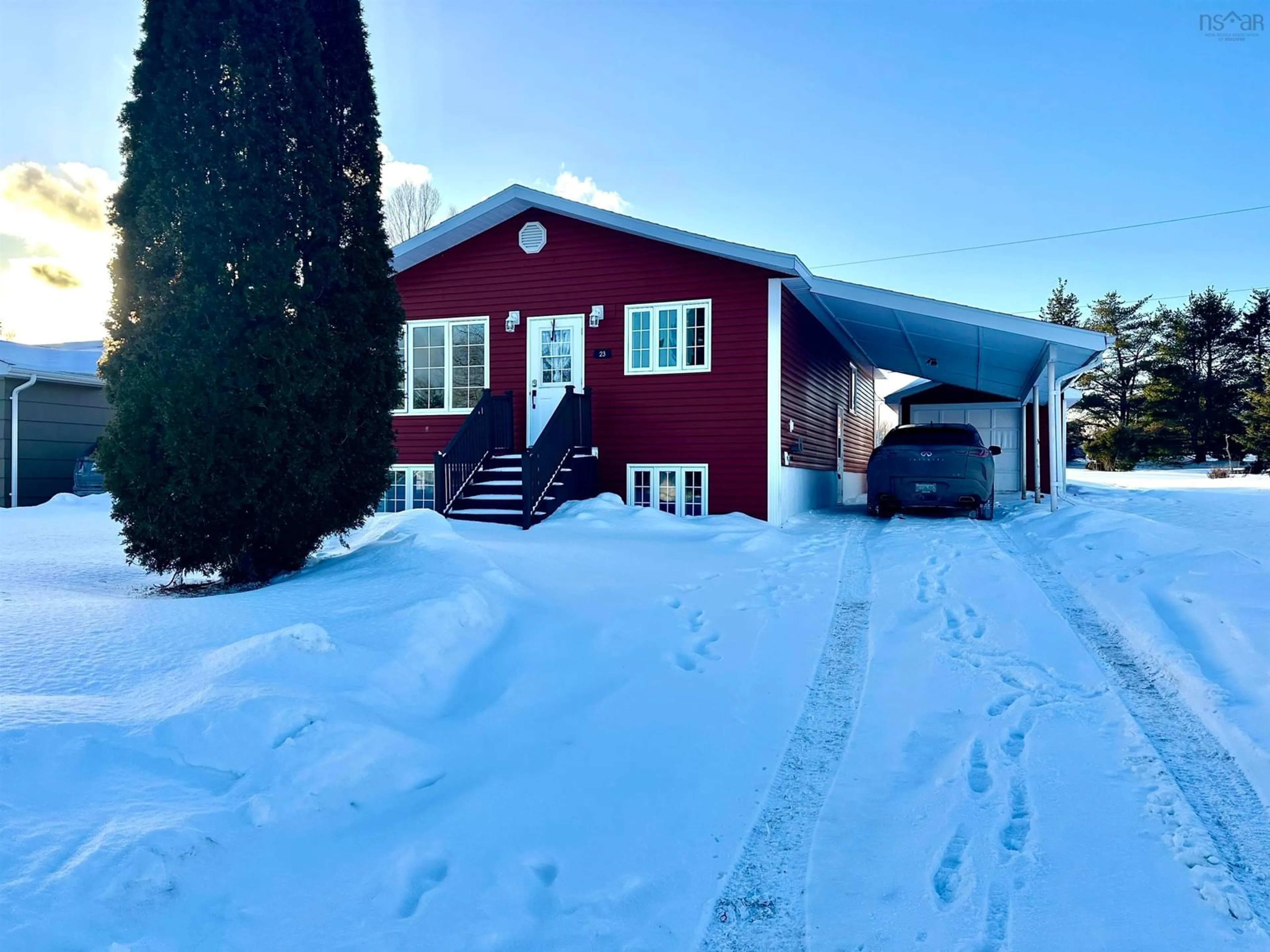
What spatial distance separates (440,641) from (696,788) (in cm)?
182

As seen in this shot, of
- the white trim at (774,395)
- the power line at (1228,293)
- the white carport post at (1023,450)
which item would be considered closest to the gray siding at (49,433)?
the white trim at (774,395)

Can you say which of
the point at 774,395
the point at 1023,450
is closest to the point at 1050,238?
the point at 1023,450

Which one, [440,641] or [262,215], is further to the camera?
[262,215]

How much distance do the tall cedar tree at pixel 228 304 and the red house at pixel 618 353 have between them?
4.03 m

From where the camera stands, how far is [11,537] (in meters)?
8.48

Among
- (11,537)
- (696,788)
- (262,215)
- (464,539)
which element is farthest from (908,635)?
(11,537)

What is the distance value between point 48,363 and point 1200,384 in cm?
4292

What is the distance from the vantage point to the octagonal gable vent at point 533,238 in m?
12.4

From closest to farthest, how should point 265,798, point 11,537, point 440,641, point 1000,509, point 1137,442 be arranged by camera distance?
point 265,798 → point 440,641 → point 11,537 → point 1000,509 → point 1137,442

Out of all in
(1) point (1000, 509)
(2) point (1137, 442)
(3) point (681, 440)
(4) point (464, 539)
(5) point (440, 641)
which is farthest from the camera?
(2) point (1137, 442)

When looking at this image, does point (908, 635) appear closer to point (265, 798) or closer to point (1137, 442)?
point (265, 798)

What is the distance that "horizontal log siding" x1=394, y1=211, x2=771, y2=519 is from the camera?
453 inches

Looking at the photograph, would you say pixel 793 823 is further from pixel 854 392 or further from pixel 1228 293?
pixel 1228 293

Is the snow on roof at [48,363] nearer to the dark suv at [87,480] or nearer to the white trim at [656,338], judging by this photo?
the dark suv at [87,480]
